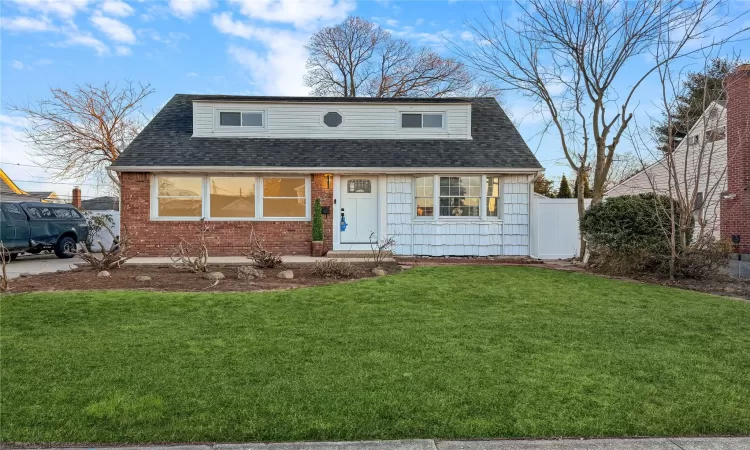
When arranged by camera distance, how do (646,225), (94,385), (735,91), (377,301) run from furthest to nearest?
1. (735,91)
2. (646,225)
3. (377,301)
4. (94,385)

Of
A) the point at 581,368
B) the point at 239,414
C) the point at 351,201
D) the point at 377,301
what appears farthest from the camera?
the point at 351,201

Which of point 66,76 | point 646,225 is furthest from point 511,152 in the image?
point 66,76

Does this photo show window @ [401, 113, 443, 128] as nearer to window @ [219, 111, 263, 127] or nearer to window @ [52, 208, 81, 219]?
window @ [219, 111, 263, 127]

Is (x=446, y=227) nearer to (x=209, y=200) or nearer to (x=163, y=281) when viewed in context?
(x=209, y=200)

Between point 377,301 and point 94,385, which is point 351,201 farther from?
point 94,385

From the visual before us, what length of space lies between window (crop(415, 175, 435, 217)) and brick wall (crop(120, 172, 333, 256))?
2.59 meters

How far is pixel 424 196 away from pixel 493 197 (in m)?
2.08

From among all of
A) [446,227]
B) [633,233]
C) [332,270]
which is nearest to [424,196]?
[446,227]

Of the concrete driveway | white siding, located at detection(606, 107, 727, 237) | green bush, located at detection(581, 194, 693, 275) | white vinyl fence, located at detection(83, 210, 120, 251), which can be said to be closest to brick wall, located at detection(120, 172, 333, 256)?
the concrete driveway

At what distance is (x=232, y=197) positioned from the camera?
1316 cm

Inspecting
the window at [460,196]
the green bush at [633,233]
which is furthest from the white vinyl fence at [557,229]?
the green bush at [633,233]

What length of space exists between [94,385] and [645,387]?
446 centimetres

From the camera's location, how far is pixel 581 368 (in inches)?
160

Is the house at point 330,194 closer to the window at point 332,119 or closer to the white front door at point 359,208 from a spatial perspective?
the white front door at point 359,208
